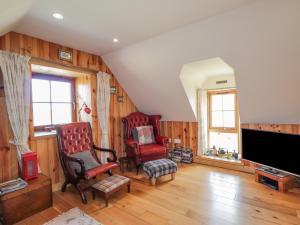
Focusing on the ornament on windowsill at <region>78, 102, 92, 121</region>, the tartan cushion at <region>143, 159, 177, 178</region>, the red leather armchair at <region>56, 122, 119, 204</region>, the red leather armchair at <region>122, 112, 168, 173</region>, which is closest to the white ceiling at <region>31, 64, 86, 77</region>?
the ornament on windowsill at <region>78, 102, 92, 121</region>

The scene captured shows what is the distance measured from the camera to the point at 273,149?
282 centimetres

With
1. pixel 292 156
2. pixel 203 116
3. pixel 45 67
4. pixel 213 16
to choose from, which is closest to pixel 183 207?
pixel 292 156

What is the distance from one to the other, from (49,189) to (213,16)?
314cm

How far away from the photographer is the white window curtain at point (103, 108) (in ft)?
12.0

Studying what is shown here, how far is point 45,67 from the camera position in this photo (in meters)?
2.99

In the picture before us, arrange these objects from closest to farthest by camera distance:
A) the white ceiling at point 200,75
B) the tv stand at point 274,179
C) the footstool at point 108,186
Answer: the footstool at point 108,186, the tv stand at point 274,179, the white ceiling at point 200,75

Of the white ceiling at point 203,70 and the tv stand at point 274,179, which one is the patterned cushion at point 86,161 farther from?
the tv stand at point 274,179

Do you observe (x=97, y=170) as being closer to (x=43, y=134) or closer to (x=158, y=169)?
(x=158, y=169)

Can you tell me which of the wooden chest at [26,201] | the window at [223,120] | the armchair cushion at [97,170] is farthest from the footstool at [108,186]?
the window at [223,120]

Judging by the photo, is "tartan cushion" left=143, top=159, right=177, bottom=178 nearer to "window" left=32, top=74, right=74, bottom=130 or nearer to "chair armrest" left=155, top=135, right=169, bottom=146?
"chair armrest" left=155, top=135, right=169, bottom=146

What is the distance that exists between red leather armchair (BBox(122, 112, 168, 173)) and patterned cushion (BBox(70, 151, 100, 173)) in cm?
86

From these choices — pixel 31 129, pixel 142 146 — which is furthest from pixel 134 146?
pixel 31 129

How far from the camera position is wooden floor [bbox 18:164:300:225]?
6.91ft

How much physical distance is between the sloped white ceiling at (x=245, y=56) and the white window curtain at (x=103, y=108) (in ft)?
1.38
